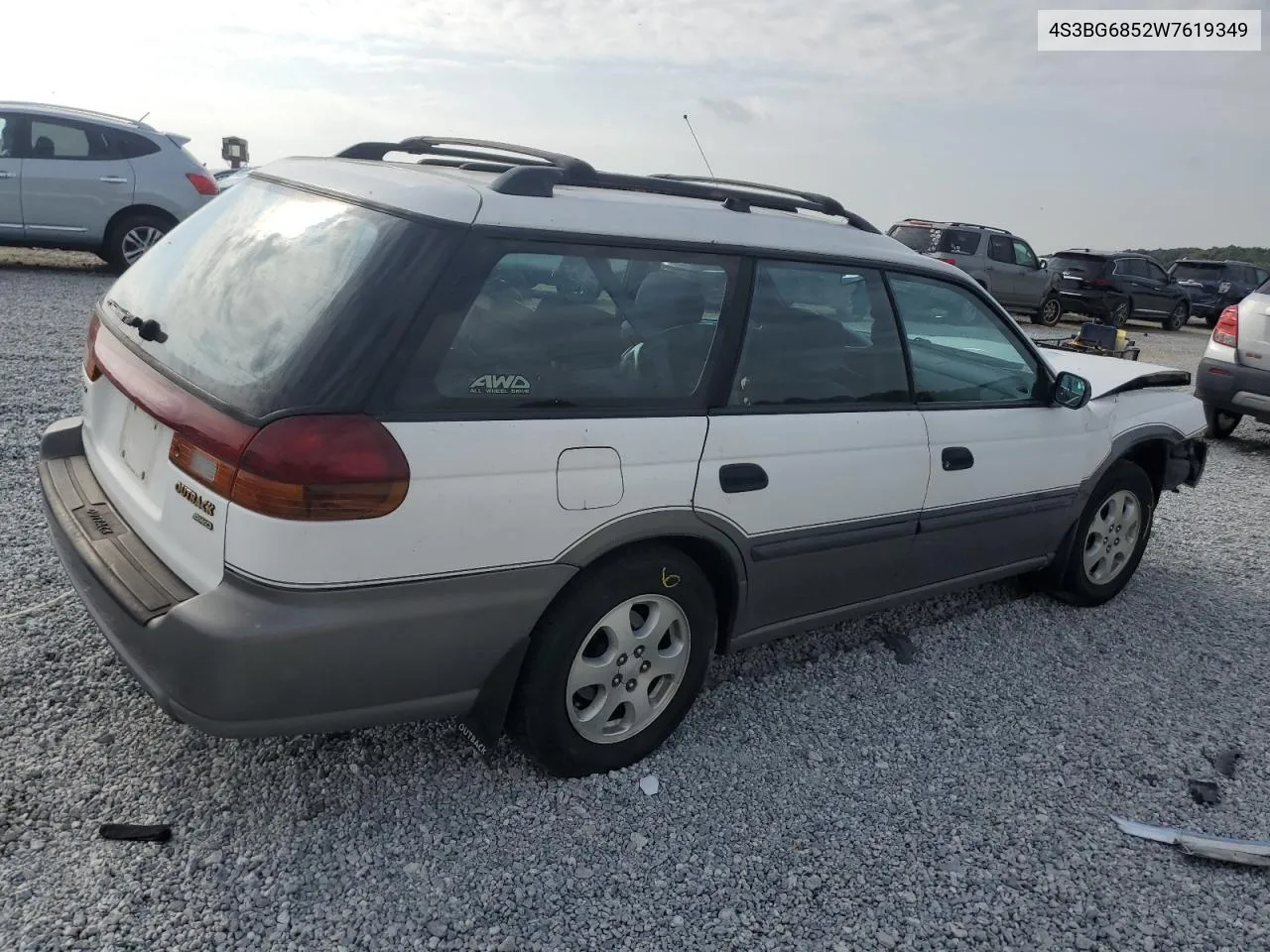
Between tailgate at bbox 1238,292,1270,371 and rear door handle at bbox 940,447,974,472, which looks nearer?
→ rear door handle at bbox 940,447,974,472

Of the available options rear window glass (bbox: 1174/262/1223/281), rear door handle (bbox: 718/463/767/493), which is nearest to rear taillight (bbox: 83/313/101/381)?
rear door handle (bbox: 718/463/767/493)

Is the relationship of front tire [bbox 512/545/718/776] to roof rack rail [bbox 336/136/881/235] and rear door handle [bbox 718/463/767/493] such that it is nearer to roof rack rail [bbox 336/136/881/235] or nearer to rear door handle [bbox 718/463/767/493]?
rear door handle [bbox 718/463/767/493]

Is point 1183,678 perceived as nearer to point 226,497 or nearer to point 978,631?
point 978,631

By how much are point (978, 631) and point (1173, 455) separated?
1535mm

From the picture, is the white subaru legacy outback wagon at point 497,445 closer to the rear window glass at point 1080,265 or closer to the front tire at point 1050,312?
the front tire at point 1050,312

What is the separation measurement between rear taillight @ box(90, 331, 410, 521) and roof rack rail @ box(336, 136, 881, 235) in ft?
2.80

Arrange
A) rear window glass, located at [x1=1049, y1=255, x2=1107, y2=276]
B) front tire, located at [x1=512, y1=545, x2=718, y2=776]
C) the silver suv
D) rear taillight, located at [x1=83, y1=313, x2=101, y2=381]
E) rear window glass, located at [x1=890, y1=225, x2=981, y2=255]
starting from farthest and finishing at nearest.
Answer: rear window glass, located at [x1=1049, y1=255, x2=1107, y2=276]
rear window glass, located at [x1=890, y1=225, x2=981, y2=255]
the silver suv
rear taillight, located at [x1=83, y1=313, x2=101, y2=381]
front tire, located at [x1=512, y1=545, x2=718, y2=776]

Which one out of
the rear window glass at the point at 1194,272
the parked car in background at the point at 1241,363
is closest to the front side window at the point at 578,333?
the parked car in background at the point at 1241,363

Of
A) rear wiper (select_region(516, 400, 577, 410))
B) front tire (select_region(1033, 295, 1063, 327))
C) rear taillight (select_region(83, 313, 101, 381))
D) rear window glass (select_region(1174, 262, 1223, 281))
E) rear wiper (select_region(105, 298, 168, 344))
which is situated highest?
rear window glass (select_region(1174, 262, 1223, 281))

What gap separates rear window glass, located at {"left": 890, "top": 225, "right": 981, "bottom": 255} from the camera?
714 inches

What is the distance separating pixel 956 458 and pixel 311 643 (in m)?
2.47

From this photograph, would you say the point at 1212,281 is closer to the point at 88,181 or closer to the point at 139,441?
the point at 88,181

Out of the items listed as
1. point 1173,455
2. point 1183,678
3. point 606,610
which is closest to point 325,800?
point 606,610

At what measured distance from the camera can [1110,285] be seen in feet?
66.6
